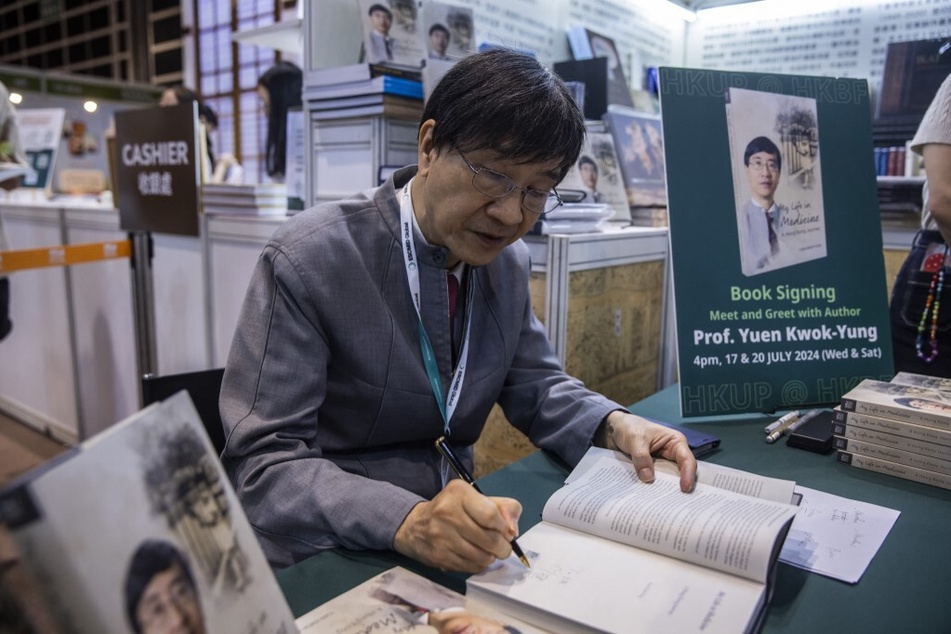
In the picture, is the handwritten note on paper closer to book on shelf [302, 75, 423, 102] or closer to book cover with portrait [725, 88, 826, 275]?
book cover with portrait [725, 88, 826, 275]

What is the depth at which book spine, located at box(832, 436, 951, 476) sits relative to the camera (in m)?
1.11

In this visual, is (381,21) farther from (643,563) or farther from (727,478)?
(643,563)

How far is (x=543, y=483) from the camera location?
1095 millimetres

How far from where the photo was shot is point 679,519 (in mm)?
823

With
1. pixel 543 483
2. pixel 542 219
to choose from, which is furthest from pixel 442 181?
pixel 542 219

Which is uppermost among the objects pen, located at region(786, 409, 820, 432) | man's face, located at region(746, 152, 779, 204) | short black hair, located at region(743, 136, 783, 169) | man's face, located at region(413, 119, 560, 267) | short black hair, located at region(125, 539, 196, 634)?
short black hair, located at region(743, 136, 783, 169)

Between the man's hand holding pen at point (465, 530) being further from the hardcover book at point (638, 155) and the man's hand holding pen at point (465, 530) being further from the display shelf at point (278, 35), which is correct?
the display shelf at point (278, 35)

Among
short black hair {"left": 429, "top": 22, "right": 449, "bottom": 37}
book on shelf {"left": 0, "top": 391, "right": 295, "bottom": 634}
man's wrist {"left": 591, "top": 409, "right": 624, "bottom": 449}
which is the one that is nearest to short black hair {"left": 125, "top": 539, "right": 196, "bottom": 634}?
book on shelf {"left": 0, "top": 391, "right": 295, "bottom": 634}

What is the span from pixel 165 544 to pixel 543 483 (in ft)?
2.46

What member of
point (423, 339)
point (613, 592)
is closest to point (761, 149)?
point (423, 339)

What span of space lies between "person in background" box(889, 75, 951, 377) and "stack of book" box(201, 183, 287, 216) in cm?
193

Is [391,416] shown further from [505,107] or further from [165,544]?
[165,544]

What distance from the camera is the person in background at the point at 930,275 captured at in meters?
1.48

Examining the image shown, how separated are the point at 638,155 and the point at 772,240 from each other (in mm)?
875
